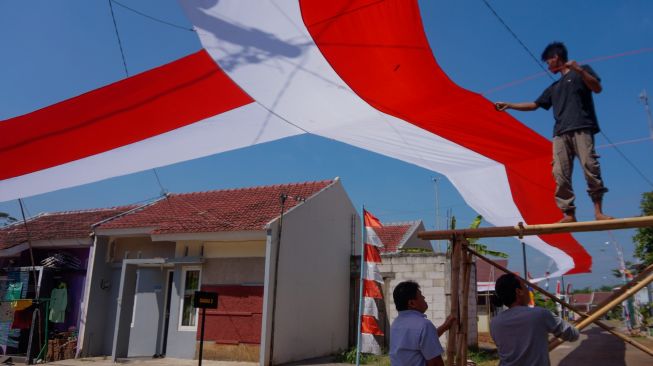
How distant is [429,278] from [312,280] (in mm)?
3236

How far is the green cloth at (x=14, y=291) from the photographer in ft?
45.8

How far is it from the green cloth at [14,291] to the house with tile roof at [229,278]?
199 centimetres

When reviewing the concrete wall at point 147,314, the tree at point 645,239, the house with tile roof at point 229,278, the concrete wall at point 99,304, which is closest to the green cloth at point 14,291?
Answer: the concrete wall at point 99,304

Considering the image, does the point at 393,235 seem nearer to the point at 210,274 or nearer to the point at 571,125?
the point at 210,274

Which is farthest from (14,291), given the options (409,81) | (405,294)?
(405,294)

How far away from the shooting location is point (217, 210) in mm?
14195

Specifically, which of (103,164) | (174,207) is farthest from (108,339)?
(103,164)

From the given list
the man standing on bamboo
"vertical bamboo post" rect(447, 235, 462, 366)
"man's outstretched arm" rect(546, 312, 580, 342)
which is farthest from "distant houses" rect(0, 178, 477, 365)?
"man's outstretched arm" rect(546, 312, 580, 342)

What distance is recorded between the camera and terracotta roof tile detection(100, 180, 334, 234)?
41.7ft

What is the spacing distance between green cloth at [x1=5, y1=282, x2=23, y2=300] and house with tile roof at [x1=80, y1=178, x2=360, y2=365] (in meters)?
1.99

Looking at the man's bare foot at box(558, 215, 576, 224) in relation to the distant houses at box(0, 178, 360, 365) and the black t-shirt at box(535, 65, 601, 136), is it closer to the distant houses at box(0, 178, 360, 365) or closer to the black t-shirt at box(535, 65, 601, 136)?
the black t-shirt at box(535, 65, 601, 136)

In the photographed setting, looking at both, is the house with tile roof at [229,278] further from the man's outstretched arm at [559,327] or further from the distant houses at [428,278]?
the man's outstretched arm at [559,327]

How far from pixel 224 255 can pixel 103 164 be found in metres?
8.27

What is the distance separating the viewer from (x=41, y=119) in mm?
4121
